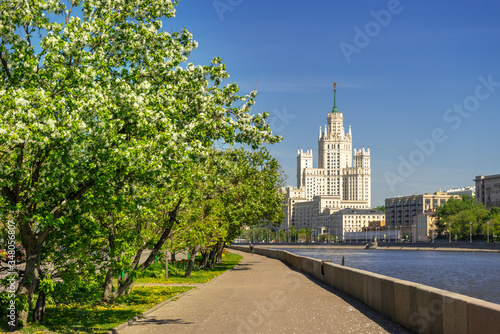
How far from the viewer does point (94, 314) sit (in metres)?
17.9

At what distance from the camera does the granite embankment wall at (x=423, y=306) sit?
11328 millimetres

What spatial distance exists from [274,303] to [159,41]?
10.1 m

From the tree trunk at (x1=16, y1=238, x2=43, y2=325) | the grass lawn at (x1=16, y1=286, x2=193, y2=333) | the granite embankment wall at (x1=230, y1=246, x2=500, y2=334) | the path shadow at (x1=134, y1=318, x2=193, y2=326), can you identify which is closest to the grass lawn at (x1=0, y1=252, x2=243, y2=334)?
the grass lawn at (x1=16, y1=286, x2=193, y2=333)

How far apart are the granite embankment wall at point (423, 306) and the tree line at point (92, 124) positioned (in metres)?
5.40

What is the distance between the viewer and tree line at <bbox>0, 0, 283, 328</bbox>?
11719 millimetres

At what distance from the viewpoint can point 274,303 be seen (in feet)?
70.1

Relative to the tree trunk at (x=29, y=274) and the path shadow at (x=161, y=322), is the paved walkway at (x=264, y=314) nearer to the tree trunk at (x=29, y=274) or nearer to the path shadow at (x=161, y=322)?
the path shadow at (x=161, y=322)

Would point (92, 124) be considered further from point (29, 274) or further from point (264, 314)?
point (264, 314)

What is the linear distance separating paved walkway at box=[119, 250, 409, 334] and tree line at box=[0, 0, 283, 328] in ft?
7.66

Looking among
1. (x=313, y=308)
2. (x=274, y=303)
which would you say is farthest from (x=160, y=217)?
(x=313, y=308)

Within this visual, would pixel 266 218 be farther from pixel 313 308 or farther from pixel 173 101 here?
pixel 173 101

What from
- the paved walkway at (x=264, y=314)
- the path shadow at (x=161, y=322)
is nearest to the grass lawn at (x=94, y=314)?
the path shadow at (x=161, y=322)

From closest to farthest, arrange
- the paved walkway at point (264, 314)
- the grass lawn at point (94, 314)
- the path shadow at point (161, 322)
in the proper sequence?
the grass lawn at point (94, 314)
the paved walkway at point (264, 314)
the path shadow at point (161, 322)

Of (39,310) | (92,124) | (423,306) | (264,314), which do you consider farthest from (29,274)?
(423,306)
